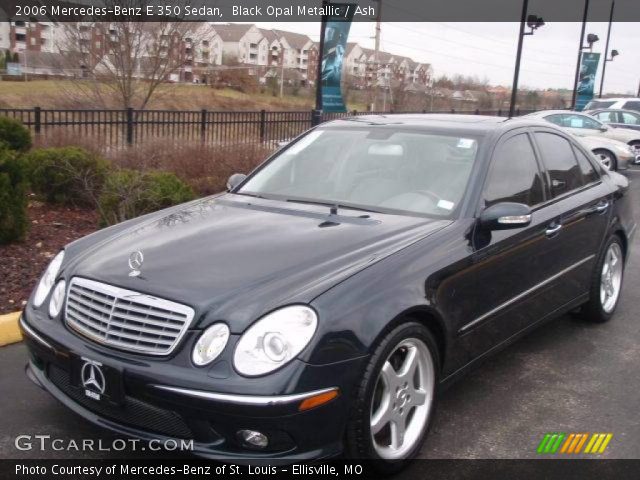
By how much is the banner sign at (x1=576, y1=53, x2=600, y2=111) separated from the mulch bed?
3217cm

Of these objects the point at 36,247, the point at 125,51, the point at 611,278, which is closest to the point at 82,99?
the point at 125,51

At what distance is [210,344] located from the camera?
109 inches

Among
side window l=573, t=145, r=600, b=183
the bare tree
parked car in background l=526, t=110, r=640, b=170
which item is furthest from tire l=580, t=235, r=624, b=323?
the bare tree

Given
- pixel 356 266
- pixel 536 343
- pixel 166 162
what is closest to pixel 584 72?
pixel 166 162

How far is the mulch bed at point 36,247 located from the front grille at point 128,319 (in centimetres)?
223

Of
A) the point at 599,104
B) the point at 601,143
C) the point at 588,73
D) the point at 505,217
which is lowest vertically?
the point at 601,143

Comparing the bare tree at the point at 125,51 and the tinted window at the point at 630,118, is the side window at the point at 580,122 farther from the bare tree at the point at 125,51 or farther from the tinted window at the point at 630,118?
the bare tree at the point at 125,51

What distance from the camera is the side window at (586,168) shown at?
527 centimetres

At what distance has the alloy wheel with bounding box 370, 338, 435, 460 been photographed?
3105 mm

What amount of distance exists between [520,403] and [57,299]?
8.80 ft

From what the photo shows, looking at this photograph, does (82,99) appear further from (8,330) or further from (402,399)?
(402,399)

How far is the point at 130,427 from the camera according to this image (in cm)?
288

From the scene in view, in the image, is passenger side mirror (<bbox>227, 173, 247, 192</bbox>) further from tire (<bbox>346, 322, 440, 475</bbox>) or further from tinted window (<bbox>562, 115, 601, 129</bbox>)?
tinted window (<bbox>562, 115, 601, 129</bbox>)

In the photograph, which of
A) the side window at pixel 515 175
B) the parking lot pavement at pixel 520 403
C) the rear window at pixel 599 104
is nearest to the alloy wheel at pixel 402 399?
the parking lot pavement at pixel 520 403
